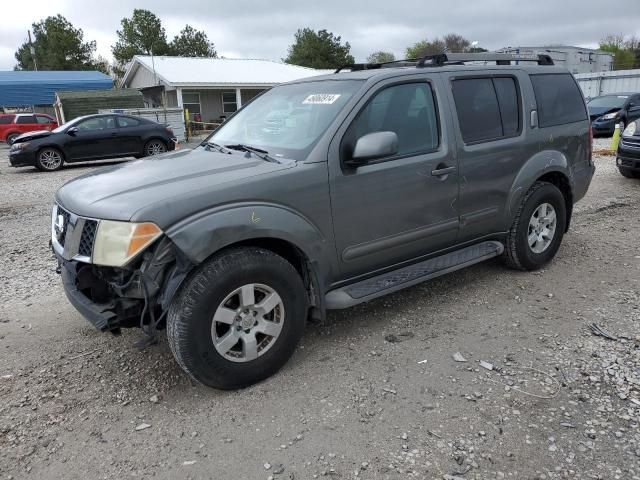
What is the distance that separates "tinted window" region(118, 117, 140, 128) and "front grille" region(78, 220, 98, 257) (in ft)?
42.2

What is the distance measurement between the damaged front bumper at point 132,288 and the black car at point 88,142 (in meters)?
12.4

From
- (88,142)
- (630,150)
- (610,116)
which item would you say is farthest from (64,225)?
(610,116)

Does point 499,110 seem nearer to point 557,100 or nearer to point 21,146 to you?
point 557,100

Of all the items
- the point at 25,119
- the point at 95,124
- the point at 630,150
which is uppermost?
the point at 25,119

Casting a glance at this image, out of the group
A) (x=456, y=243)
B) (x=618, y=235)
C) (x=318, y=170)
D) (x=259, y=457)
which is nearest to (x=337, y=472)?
(x=259, y=457)

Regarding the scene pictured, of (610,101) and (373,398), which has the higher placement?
(610,101)

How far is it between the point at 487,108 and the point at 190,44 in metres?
55.9

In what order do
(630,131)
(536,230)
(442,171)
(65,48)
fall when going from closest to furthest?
1. (442,171)
2. (536,230)
3. (630,131)
4. (65,48)

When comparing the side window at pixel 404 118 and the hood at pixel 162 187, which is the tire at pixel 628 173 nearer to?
the side window at pixel 404 118

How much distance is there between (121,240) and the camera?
2.74 metres

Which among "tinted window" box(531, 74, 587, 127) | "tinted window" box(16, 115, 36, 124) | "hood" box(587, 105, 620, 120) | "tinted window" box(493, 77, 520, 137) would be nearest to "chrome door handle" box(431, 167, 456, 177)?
"tinted window" box(493, 77, 520, 137)

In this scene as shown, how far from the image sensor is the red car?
23156mm

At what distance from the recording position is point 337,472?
2467 mm

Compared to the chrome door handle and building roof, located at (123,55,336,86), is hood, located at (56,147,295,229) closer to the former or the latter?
the chrome door handle
